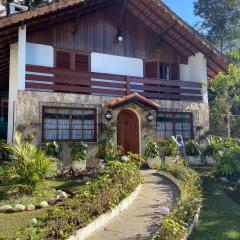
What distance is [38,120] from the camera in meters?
13.9

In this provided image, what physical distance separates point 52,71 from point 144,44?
5766mm

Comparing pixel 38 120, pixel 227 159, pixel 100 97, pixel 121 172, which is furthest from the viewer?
pixel 100 97

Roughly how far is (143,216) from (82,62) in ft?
31.9

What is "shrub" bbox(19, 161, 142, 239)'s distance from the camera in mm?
6148

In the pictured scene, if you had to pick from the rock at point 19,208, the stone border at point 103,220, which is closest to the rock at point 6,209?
the rock at point 19,208

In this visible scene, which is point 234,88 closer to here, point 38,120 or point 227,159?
point 227,159

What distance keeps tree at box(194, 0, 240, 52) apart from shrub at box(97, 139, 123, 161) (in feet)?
74.6

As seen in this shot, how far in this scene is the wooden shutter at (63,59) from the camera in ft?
51.2

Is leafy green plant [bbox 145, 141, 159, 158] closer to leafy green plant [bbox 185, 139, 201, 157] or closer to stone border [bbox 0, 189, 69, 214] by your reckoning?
leafy green plant [bbox 185, 139, 201, 157]

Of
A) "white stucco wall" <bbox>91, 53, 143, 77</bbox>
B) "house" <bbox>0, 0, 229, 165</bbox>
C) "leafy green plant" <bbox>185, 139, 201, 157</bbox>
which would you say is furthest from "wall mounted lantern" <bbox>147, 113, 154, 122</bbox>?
"white stucco wall" <bbox>91, 53, 143, 77</bbox>

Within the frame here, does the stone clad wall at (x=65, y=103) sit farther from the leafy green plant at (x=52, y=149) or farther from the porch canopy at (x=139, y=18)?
the porch canopy at (x=139, y=18)

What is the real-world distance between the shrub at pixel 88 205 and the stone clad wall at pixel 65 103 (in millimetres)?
4833

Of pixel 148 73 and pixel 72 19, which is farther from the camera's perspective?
pixel 148 73

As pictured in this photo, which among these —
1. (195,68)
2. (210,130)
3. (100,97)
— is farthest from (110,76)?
(210,130)
